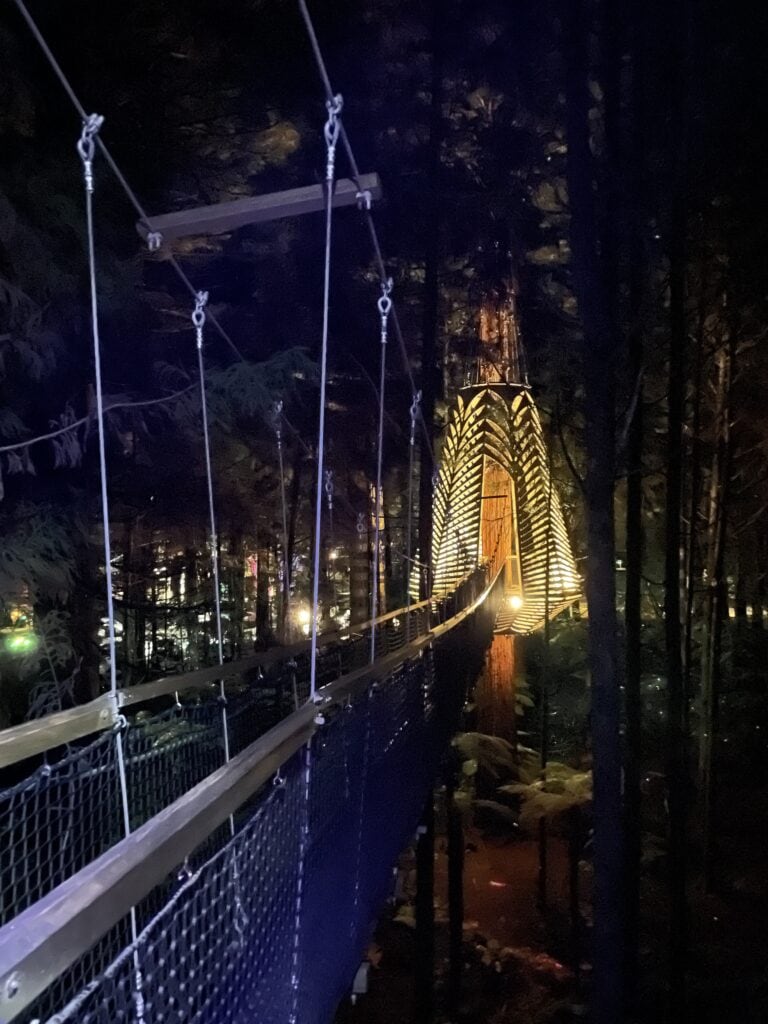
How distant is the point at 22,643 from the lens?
369 cm

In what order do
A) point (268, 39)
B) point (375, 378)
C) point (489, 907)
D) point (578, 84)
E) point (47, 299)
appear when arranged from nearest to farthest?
point (47, 299)
point (578, 84)
point (268, 39)
point (375, 378)
point (489, 907)

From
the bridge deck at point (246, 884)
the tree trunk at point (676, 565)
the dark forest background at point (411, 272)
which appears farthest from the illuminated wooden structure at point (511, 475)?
the bridge deck at point (246, 884)

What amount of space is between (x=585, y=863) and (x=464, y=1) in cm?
828

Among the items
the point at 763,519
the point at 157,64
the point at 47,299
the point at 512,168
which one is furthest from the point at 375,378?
the point at 763,519

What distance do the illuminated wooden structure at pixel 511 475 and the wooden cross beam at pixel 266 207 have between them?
153 inches

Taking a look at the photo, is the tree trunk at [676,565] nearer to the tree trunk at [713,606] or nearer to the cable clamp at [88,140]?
the tree trunk at [713,606]

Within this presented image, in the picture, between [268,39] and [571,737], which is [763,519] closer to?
[571,737]

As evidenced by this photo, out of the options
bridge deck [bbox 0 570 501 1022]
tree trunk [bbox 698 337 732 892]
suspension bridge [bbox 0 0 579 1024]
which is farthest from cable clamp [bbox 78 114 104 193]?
tree trunk [bbox 698 337 732 892]

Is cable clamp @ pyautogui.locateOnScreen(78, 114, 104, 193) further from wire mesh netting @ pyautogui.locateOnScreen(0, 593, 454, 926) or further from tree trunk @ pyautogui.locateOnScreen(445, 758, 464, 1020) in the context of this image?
tree trunk @ pyautogui.locateOnScreen(445, 758, 464, 1020)

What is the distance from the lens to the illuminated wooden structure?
6.29 meters

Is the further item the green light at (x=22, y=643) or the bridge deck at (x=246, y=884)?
the green light at (x=22, y=643)

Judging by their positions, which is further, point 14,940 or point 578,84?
point 578,84

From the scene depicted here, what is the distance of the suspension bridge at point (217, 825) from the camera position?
826 millimetres

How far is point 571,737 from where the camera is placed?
964 cm
